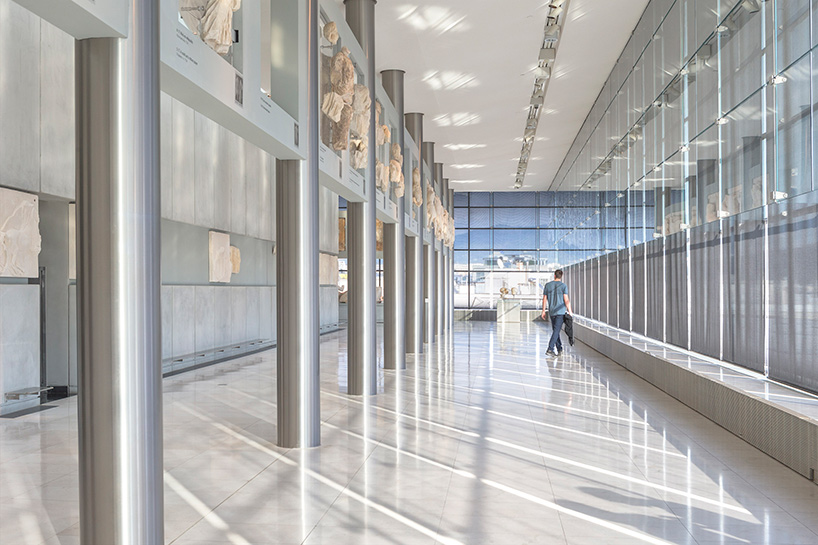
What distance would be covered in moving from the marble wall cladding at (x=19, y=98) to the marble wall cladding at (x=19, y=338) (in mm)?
1602

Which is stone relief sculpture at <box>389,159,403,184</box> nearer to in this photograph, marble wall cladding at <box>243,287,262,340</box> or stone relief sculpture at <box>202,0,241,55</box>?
marble wall cladding at <box>243,287,262,340</box>

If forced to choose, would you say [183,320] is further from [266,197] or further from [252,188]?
[266,197]

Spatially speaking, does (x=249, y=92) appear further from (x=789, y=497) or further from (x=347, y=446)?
(x=789, y=497)

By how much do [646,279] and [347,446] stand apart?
8963mm

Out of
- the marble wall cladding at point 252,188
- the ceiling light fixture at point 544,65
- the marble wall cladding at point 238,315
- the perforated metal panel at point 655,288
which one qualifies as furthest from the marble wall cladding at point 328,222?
the perforated metal panel at point 655,288

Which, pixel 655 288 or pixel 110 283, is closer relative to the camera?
pixel 110 283

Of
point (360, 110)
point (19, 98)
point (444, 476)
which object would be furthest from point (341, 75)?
point (444, 476)

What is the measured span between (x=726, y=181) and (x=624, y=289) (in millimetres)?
8057

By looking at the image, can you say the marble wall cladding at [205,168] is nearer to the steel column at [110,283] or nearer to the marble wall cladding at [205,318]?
the marble wall cladding at [205,318]

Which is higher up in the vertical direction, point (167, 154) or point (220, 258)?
point (167, 154)

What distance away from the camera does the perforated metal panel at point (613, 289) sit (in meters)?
18.2

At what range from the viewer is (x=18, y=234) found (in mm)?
10148

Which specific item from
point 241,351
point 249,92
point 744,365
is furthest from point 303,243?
point 241,351

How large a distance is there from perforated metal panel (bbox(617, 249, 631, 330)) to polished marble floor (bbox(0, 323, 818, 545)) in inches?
222
